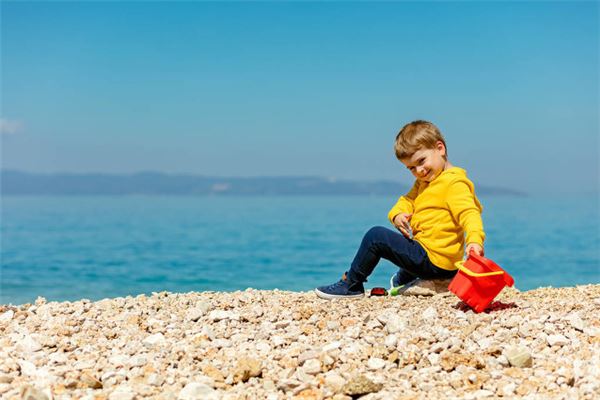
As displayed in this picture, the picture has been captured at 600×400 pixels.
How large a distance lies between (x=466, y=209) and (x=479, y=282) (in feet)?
2.17

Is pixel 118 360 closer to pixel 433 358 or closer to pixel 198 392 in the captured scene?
pixel 198 392

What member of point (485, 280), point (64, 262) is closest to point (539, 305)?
point (485, 280)

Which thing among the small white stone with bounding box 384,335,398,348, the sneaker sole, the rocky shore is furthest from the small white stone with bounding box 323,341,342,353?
the sneaker sole

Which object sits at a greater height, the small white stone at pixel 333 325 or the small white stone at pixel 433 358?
the small white stone at pixel 333 325

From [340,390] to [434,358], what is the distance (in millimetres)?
660

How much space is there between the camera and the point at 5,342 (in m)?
4.52

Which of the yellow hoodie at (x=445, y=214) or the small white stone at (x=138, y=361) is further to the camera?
the yellow hoodie at (x=445, y=214)

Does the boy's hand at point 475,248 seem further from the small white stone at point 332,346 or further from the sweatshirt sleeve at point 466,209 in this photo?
the small white stone at point 332,346

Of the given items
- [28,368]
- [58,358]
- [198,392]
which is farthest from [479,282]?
[28,368]

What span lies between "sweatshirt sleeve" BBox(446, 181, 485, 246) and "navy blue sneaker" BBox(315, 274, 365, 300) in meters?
1.01

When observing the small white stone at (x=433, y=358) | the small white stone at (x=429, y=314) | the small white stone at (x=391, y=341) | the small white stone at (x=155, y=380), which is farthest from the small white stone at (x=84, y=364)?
the small white stone at (x=429, y=314)

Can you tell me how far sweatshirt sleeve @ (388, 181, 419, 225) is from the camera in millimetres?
5781

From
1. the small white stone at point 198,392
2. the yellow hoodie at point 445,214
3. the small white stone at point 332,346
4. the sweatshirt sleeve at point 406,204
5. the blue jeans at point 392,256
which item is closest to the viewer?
the small white stone at point 198,392

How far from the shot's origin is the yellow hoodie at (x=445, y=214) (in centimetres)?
529
